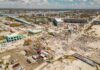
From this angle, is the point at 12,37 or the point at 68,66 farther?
the point at 12,37

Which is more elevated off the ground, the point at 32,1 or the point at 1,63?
the point at 32,1

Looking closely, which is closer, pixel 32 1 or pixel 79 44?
pixel 79 44

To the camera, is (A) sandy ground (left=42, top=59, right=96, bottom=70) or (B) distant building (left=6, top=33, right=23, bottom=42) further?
(B) distant building (left=6, top=33, right=23, bottom=42)

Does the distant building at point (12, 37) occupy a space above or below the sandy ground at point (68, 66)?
above

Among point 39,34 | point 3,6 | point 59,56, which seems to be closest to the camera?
point 59,56

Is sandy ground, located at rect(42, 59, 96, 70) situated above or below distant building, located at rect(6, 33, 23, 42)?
below

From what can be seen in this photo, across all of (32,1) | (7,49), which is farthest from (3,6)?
(7,49)

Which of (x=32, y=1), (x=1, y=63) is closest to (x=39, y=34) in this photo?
(x=1, y=63)

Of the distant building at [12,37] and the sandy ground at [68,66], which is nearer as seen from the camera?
the sandy ground at [68,66]

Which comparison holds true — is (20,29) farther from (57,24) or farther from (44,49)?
(44,49)

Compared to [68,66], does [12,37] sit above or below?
above

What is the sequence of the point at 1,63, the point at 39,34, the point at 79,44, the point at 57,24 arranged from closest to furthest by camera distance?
the point at 1,63
the point at 79,44
the point at 39,34
the point at 57,24
